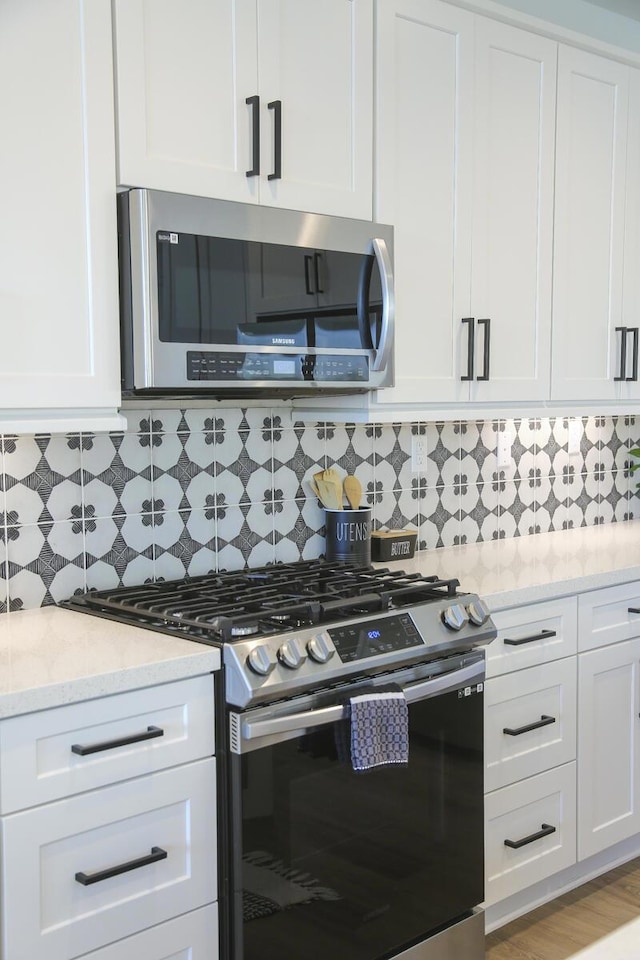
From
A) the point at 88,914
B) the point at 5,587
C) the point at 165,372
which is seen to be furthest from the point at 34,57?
the point at 88,914

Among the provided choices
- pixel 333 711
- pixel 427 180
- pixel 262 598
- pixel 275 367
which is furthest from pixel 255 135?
pixel 333 711

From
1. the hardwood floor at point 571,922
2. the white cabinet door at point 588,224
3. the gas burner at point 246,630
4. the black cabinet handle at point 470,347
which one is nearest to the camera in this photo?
the gas burner at point 246,630

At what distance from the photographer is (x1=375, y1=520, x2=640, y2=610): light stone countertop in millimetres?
2783

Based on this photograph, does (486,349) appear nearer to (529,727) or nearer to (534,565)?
(534,565)

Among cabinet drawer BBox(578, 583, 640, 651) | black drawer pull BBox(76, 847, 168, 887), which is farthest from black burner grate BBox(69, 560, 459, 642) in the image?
cabinet drawer BBox(578, 583, 640, 651)

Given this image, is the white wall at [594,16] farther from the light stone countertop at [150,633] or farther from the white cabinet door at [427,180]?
the light stone countertop at [150,633]

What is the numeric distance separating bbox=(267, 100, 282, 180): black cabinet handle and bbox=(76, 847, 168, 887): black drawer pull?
1508 millimetres

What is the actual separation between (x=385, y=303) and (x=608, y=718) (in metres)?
1.43

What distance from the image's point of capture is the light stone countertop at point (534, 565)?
2783 mm

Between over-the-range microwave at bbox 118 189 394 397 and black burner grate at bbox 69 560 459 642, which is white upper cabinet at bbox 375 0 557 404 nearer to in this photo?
over-the-range microwave at bbox 118 189 394 397

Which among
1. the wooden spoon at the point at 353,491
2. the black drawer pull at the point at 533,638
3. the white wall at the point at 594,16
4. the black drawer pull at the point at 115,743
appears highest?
the white wall at the point at 594,16

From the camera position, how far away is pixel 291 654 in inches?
82.2

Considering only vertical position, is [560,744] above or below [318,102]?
below

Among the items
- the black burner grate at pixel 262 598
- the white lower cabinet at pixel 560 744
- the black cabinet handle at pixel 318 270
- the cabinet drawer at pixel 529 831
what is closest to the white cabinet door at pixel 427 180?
the black cabinet handle at pixel 318 270
